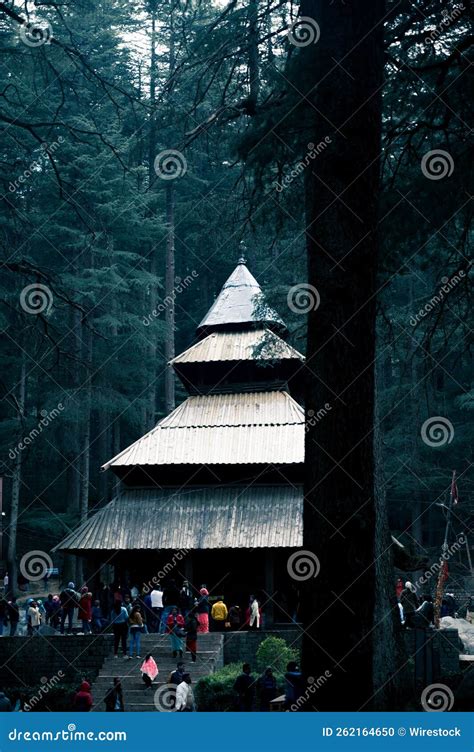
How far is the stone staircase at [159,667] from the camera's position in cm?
1961

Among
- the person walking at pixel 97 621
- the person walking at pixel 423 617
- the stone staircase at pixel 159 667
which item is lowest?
the stone staircase at pixel 159 667

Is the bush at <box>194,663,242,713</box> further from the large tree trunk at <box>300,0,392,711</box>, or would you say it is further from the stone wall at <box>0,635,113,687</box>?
the large tree trunk at <box>300,0,392,711</box>

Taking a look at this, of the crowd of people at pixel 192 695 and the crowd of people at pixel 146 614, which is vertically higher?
the crowd of people at pixel 146 614

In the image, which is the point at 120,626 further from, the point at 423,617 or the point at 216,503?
the point at 423,617

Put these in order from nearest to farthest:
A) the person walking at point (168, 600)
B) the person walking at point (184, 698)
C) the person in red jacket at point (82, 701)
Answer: the person in red jacket at point (82, 701) < the person walking at point (184, 698) < the person walking at point (168, 600)

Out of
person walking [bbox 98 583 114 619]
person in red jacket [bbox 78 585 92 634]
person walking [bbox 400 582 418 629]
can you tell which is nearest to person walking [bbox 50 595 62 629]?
person walking [bbox 98 583 114 619]

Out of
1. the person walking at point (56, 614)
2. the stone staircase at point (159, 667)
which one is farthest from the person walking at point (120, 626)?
the person walking at point (56, 614)

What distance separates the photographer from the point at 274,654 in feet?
71.8

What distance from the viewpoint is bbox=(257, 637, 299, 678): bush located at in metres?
21.6

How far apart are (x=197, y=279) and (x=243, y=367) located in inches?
922

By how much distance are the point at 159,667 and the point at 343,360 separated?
15667mm

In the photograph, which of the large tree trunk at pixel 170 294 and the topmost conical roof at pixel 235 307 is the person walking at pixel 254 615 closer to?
the topmost conical roof at pixel 235 307

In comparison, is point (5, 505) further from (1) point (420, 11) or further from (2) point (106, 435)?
(1) point (420, 11)

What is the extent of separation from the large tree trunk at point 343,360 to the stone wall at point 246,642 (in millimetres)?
Answer: 16227
